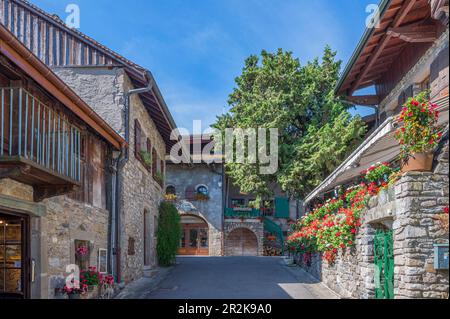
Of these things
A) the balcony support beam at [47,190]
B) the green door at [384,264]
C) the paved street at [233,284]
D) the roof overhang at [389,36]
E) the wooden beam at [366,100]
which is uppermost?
the roof overhang at [389,36]

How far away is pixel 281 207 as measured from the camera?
1261 inches

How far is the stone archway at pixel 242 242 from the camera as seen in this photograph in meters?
31.4

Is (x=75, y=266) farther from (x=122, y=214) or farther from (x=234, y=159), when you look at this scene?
(x=234, y=159)

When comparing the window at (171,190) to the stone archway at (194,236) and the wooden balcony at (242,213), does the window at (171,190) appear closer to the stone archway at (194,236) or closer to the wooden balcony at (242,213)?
the stone archway at (194,236)

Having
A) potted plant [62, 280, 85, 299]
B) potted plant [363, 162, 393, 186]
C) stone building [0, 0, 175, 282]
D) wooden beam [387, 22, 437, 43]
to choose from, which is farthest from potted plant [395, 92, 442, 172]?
stone building [0, 0, 175, 282]

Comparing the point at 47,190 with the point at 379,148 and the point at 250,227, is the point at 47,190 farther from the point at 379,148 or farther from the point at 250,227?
the point at 250,227

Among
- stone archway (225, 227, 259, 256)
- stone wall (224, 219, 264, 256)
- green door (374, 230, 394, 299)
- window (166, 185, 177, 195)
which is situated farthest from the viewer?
stone archway (225, 227, 259, 256)

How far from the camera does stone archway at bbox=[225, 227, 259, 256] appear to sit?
103 feet

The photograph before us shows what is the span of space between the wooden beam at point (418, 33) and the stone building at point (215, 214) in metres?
20.1

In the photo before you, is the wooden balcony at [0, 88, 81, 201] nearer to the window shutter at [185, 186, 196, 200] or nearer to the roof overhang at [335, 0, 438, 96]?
the roof overhang at [335, 0, 438, 96]

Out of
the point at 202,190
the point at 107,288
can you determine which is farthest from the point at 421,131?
the point at 202,190

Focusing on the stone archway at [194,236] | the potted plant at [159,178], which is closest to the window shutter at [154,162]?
the potted plant at [159,178]

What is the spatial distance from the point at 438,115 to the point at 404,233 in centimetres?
169

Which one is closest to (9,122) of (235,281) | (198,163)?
(235,281)
